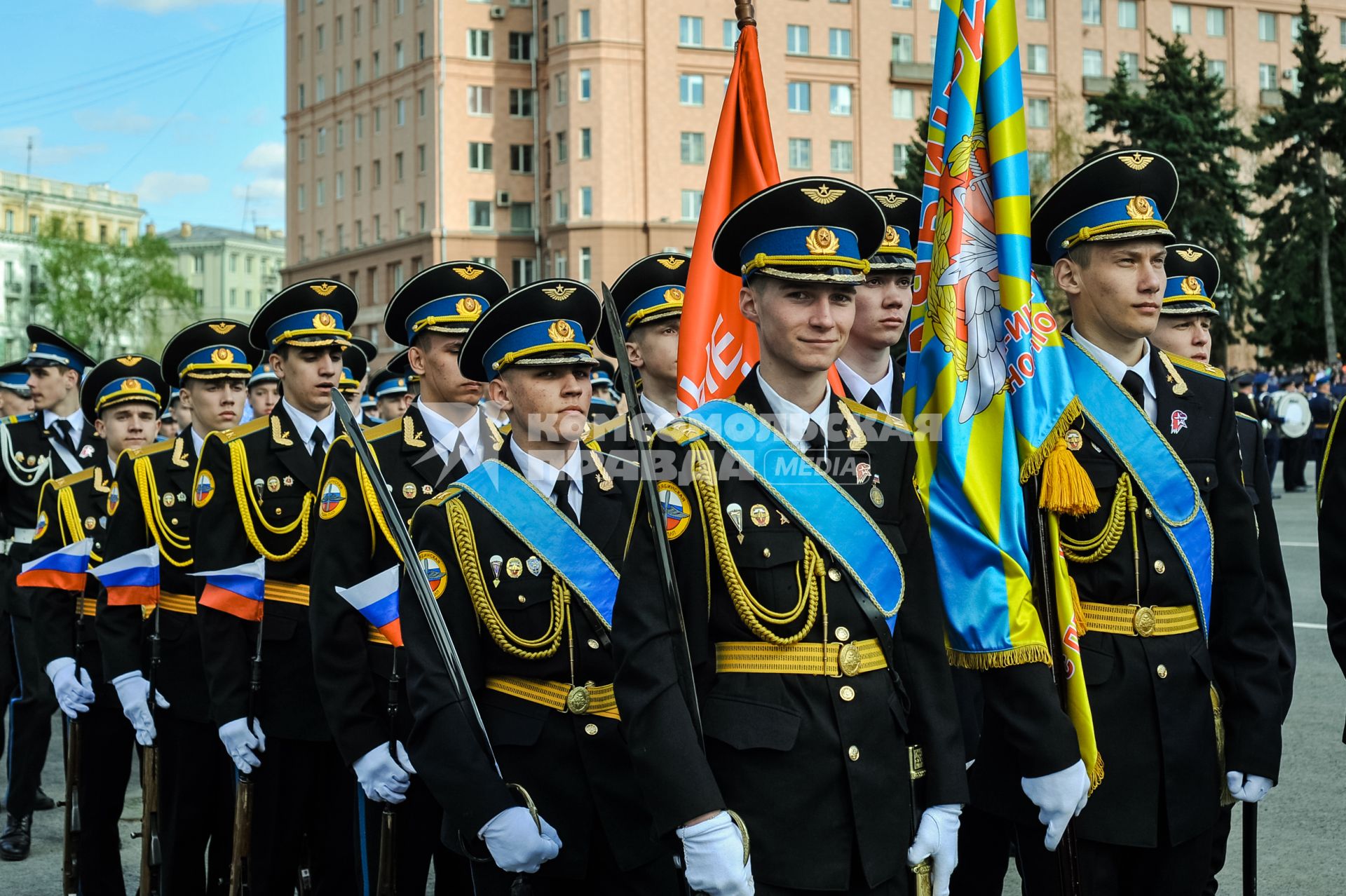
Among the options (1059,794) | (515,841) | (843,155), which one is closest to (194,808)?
(515,841)

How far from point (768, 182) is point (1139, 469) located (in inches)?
100

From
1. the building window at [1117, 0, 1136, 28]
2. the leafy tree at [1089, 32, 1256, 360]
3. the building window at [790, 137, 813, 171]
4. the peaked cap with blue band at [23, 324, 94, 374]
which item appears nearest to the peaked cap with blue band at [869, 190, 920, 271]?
the peaked cap with blue band at [23, 324, 94, 374]

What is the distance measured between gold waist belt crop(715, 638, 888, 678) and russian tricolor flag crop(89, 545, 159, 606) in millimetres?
3911

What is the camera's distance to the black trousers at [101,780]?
6547 mm

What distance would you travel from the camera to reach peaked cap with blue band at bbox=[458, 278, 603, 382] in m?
4.68

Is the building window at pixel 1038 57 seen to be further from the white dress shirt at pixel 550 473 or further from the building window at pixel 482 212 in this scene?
the white dress shirt at pixel 550 473

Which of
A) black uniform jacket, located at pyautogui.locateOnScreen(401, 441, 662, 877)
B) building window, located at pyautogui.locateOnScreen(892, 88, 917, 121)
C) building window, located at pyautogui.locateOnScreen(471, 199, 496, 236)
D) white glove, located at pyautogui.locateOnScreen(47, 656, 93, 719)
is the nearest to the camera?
black uniform jacket, located at pyautogui.locateOnScreen(401, 441, 662, 877)

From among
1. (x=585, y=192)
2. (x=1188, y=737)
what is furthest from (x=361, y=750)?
(x=585, y=192)

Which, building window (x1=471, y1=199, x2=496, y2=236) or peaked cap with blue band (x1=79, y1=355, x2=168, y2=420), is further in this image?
building window (x1=471, y1=199, x2=496, y2=236)

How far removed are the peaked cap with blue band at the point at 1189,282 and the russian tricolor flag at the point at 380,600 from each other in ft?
12.5

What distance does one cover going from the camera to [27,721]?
337 inches

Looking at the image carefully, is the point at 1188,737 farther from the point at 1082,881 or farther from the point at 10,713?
the point at 10,713

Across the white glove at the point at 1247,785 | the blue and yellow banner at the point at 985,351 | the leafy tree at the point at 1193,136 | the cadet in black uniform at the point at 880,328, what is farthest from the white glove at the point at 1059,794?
the leafy tree at the point at 1193,136

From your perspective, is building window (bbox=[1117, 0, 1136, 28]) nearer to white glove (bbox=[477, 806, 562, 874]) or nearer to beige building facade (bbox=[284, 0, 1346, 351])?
beige building facade (bbox=[284, 0, 1346, 351])
